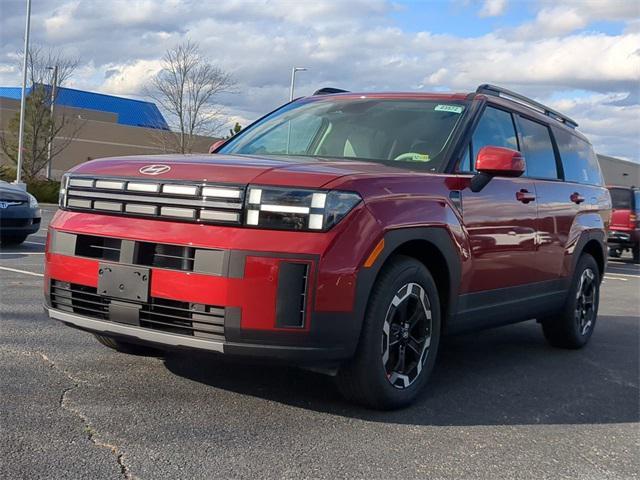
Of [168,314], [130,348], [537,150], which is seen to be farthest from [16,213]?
[168,314]

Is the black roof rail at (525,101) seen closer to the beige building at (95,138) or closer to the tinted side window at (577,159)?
the tinted side window at (577,159)

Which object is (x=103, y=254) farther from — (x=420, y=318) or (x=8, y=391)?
(x=420, y=318)

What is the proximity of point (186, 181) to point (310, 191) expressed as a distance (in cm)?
62

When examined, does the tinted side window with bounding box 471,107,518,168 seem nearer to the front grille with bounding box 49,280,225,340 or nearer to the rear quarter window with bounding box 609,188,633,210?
the front grille with bounding box 49,280,225,340

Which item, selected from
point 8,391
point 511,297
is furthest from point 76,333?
point 511,297

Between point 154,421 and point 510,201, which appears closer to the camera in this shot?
point 154,421

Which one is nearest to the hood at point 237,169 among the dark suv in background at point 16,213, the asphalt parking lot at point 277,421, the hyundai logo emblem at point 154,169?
the hyundai logo emblem at point 154,169

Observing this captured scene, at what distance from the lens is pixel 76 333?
17.3 feet

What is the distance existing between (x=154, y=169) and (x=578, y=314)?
404cm

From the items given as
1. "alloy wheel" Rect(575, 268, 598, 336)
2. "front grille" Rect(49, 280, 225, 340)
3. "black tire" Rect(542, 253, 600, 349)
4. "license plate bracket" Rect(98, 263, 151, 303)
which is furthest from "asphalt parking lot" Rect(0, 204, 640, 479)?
"alloy wheel" Rect(575, 268, 598, 336)

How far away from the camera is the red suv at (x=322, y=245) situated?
3475 mm

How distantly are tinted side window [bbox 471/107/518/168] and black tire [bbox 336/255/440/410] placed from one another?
1.21 meters

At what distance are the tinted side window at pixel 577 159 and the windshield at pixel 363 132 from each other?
176 cm

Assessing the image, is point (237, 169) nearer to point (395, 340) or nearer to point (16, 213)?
point (395, 340)
